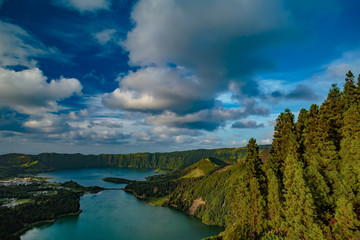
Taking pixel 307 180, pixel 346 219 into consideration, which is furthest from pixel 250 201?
pixel 346 219

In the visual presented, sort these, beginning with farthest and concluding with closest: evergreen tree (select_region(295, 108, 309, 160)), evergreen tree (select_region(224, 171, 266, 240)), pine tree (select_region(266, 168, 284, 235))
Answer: evergreen tree (select_region(295, 108, 309, 160)) < evergreen tree (select_region(224, 171, 266, 240)) < pine tree (select_region(266, 168, 284, 235))

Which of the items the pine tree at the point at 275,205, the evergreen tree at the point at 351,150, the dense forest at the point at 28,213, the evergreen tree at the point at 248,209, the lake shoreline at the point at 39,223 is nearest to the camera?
the evergreen tree at the point at 351,150

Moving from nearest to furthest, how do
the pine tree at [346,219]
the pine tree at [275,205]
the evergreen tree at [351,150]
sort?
the pine tree at [346,219]
the evergreen tree at [351,150]
the pine tree at [275,205]

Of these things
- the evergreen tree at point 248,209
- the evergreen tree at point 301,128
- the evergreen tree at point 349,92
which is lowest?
the evergreen tree at point 248,209

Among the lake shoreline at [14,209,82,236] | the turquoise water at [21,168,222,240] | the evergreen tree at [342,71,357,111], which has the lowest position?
the turquoise water at [21,168,222,240]

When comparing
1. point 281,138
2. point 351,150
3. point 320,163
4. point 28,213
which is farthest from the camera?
point 28,213

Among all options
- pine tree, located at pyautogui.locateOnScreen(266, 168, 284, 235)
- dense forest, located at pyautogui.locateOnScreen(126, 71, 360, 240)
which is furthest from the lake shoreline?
pine tree, located at pyautogui.locateOnScreen(266, 168, 284, 235)

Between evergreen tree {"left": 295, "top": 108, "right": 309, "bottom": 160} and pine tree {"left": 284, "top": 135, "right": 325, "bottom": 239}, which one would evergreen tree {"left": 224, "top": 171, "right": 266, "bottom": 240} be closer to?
pine tree {"left": 284, "top": 135, "right": 325, "bottom": 239}

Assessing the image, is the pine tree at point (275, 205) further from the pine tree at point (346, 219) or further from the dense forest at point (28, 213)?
the dense forest at point (28, 213)

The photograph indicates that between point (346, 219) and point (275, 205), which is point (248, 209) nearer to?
point (275, 205)

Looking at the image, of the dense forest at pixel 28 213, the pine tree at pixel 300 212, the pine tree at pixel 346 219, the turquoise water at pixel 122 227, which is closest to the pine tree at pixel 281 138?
the pine tree at pixel 300 212
